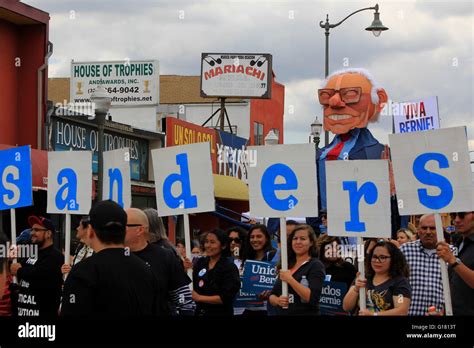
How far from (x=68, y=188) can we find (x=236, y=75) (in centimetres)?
2552

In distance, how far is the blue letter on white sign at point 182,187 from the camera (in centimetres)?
1007

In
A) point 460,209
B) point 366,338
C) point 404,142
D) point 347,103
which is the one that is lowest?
point 366,338

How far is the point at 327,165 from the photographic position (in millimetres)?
9000

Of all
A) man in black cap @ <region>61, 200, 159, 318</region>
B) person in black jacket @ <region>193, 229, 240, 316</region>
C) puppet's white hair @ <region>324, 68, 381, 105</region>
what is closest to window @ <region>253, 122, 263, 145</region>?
puppet's white hair @ <region>324, 68, 381, 105</region>

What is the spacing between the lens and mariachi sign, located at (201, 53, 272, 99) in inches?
1422

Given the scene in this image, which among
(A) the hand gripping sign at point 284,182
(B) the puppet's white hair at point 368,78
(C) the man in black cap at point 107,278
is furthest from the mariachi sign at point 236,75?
(C) the man in black cap at point 107,278

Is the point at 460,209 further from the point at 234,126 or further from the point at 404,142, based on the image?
the point at 234,126

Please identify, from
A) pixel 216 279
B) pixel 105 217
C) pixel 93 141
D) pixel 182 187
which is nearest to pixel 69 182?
pixel 182 187

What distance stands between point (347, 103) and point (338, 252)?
4.71 metres

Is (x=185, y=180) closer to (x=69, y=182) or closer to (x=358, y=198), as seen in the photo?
(x=69, y=182)

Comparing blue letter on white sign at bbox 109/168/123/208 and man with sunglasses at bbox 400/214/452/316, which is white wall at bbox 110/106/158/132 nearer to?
blue letter on white sign at bbox 109/168/123/208

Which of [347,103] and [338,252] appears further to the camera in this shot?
[347,103]

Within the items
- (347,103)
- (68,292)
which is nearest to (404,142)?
(68,292)

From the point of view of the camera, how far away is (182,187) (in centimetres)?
1014
